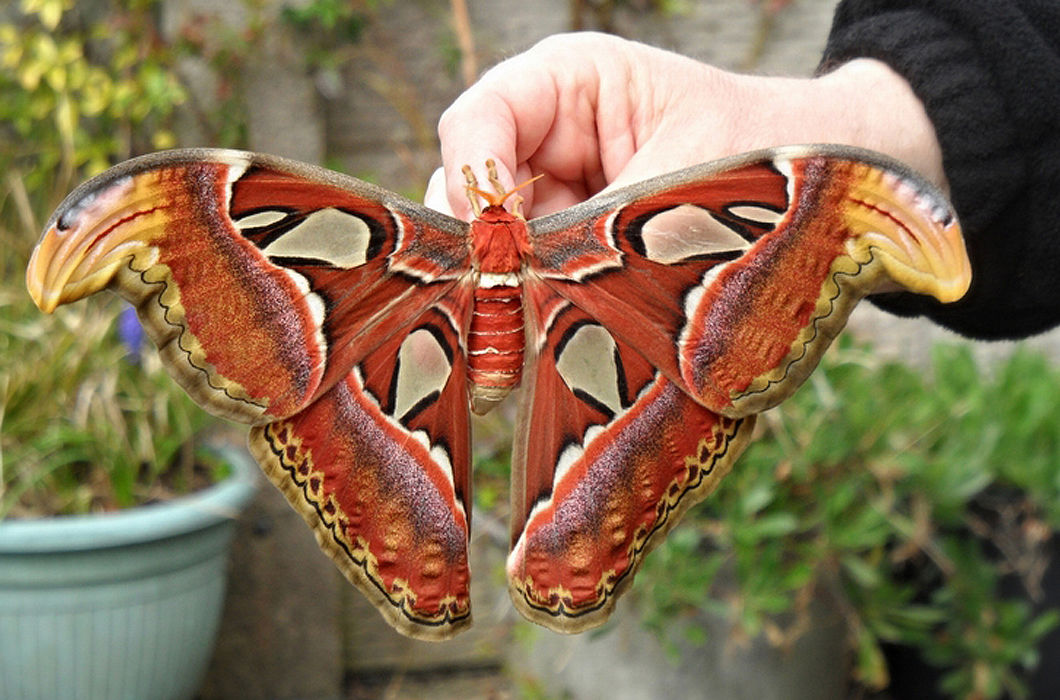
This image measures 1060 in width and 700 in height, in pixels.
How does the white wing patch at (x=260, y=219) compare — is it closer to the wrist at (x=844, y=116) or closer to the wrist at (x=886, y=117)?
the wrist at (x=844, y=116)

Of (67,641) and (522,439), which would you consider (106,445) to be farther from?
(522,439)

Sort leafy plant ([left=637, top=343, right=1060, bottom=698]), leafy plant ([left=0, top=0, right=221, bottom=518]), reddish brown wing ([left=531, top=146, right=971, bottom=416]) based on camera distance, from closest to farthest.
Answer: reddish brown wing ([left=531, top=146, right=971, bottom=416]) → leafy plant ([left=637, top=343, right=1060, bottom=698]) → leafy plant ([left=0, top=0, right=221, bottom=518])

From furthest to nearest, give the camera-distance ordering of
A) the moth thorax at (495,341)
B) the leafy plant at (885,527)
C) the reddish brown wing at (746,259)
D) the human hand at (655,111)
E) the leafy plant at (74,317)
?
1. the leafy plant at (74,317)
2. the leafy plant at (885,527)
3. the human hand at (655,111)
4. the moth thorax at (495,341)
5. the reddish brown wing at (746,259)

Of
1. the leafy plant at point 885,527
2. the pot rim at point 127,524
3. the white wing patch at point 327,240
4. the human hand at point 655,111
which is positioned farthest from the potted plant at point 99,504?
the white wing patch at point 327,240

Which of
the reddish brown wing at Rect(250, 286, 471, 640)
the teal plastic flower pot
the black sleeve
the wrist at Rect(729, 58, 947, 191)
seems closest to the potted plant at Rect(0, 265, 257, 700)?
the teal plastic flower pot

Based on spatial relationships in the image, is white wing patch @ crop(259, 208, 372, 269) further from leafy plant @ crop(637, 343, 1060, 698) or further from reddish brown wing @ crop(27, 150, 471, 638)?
leafy plant @ crop(637, 343, 1060, 698)

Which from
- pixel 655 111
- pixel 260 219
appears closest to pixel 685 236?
pixel 260 219

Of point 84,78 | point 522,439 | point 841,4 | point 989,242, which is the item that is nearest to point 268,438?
point 522,439
